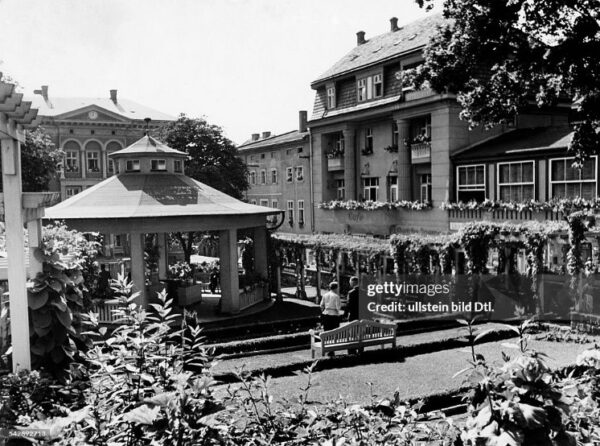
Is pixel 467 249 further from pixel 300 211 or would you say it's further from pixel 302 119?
pixel 302 119

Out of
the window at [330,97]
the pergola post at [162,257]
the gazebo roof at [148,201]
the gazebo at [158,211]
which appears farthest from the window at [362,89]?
the pergola post at [162,257]

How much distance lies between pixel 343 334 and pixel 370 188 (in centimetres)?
2168

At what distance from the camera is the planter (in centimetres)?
2736

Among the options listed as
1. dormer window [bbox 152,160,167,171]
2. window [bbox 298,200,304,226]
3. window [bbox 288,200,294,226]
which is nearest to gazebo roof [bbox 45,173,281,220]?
dormer window [bbox 152,160,167,171]

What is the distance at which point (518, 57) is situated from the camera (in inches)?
733

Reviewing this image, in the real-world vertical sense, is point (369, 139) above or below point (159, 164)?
above

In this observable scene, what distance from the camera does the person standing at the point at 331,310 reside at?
17731 mm

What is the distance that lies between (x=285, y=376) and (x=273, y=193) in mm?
37771

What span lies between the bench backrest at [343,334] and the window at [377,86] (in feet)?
67.3

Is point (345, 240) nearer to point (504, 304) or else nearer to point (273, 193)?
point (504, 304)

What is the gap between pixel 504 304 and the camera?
2259 centimetres

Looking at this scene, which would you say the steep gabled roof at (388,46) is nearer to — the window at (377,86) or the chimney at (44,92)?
the window at (377,86)

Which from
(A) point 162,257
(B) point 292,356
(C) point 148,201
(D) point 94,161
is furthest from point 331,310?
(D) point 94,161

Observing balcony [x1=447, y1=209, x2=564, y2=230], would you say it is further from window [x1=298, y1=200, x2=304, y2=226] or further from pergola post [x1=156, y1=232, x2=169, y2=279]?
window [x1=298, y1=200, x2=304, y2=226]
